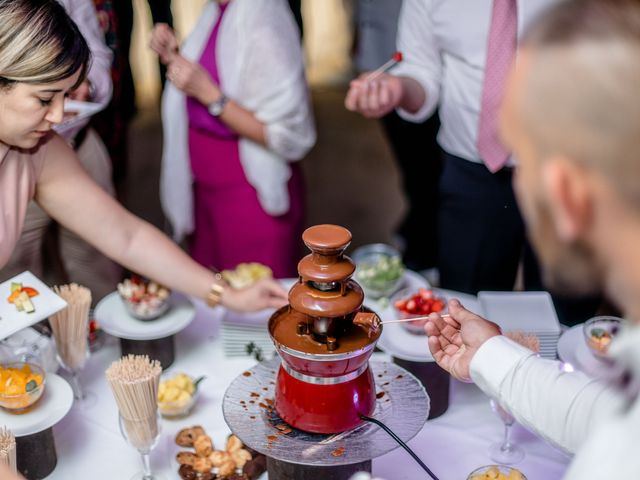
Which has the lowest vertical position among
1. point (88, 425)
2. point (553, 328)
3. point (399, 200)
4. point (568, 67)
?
point (399, 200)

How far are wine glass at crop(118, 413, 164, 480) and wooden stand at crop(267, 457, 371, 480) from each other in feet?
0.91

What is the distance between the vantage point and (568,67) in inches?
35.1

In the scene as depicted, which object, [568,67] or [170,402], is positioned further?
[170,402]

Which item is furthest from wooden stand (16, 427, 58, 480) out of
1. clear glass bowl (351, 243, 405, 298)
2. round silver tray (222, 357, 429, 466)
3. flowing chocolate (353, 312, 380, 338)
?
clear glass bowl (351, 243, 405, 298)

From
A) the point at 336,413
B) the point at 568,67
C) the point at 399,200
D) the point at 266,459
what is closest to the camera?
the point at 568,67

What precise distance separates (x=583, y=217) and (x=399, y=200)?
12.9 ft

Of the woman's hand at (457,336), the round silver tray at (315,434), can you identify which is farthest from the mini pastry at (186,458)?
the woman's hand at (457,336)

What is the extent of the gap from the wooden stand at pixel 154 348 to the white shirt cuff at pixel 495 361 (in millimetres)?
837

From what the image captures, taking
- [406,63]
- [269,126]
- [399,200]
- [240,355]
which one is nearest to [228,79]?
[269,126]

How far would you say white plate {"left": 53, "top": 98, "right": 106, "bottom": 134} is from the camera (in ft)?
8.05

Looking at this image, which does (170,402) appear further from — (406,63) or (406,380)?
(406,63)

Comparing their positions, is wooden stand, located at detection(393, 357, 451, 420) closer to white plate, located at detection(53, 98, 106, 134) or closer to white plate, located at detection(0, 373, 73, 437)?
white plate, located at detection(0, 373, 73, 437)

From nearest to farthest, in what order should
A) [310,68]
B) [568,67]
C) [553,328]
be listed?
[568,67] → [553,328] → [310,68]

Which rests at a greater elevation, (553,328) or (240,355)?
(553,328)
